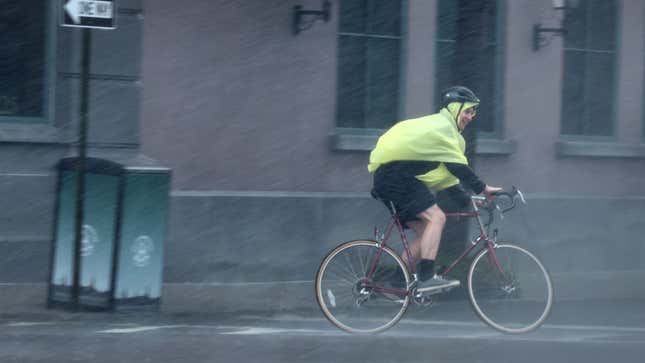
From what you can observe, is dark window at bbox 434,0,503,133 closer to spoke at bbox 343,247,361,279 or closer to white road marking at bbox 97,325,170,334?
spoke at bbox 343,247,361,279

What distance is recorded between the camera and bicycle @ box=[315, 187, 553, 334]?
8.12 meters

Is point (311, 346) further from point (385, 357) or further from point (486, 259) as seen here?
point (486, 259)

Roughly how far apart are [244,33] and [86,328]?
387 centimetres

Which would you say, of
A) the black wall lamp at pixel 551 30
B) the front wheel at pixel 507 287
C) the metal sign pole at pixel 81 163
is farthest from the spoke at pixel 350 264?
the black wall lamp at pixel 551 30

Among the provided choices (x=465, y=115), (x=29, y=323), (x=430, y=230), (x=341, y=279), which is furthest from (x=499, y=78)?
(x=29, y=323)

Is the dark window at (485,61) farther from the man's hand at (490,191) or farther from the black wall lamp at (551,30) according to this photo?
the man's hand at (490,191)

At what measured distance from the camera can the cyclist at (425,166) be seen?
8.02m

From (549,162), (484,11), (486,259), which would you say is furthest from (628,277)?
(486,259)

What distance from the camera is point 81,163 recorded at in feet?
28.7

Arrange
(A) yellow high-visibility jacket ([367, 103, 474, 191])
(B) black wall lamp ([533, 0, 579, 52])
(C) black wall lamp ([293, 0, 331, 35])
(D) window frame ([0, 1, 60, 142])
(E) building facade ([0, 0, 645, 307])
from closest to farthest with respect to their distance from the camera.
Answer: (A) yellow high-visibility jacket ([367, 103, 474, 191]) < (D) window frame ([0, 1, 60, 142]) < (E) building facade ([0, 0, 645, 307]) < (C) black wall lamp ([293, 0, 331, 35]) < (B) black wall lamp ([533, 0, 579, 52])

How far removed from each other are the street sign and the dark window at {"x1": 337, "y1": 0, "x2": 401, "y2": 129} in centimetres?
373

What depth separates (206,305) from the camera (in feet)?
32.2

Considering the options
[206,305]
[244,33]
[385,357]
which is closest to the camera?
[385,357]

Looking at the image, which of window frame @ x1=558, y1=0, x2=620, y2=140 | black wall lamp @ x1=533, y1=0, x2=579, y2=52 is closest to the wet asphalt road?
window frame @ x1=558, y1=0, x2=620, y2=140
